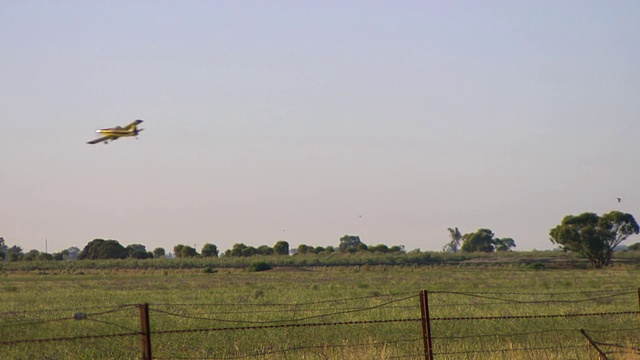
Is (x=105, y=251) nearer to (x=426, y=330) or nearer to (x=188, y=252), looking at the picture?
(x=188, y=252)

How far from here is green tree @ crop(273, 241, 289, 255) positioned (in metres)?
160

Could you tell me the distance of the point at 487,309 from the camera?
28266mm

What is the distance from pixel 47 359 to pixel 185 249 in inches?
5681

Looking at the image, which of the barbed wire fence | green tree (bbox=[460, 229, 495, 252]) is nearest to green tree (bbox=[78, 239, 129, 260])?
green tree (bbox=[460, 229, 495, 252])

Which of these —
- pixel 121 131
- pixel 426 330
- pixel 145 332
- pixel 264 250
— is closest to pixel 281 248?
pixel 264 250

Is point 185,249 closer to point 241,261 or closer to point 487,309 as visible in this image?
point 241,261

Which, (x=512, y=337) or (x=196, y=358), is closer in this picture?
(x=196, y=358)

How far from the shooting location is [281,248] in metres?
161

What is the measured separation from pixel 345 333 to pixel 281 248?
456ft

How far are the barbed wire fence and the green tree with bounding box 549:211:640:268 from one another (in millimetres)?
60533

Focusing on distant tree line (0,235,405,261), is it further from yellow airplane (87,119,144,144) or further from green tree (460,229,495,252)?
yellow airplane (87,119,144,144)

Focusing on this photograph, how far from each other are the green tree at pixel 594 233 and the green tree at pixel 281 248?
2883 inches

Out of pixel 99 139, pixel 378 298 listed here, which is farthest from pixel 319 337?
pixel 378 298

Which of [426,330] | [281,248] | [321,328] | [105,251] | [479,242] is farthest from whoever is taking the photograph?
[479,242]
